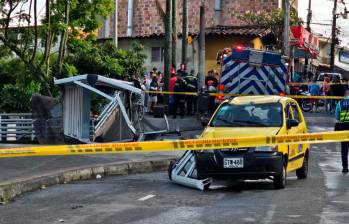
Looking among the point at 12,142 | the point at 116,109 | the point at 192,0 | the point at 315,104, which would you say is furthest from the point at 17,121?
the point at 192,0

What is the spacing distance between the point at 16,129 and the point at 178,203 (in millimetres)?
10997

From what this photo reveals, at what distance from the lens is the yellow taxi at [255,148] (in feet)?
38.8

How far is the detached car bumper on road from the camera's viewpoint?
1180 cm

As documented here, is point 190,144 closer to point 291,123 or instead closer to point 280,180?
point 280,180

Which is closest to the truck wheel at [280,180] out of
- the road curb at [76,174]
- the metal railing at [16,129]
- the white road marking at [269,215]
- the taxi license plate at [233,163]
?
the taxi license plate at [233,163]

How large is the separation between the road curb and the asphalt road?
20 cm

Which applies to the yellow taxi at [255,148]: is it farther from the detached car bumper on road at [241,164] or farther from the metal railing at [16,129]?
the metal railing at [16,129]

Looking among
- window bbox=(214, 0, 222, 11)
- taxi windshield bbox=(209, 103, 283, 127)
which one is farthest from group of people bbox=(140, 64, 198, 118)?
window bbox=(214, 0, 222, 11)

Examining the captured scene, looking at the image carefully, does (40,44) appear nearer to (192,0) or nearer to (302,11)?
(192,0)

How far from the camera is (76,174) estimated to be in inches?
546

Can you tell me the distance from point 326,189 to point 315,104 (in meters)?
23.4

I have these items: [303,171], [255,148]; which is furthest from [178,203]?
[303,171]

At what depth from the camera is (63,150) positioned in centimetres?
1102

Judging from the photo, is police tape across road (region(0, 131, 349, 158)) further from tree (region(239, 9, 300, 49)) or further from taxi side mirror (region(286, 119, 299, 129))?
tree (region(239, 9, 300, 49))
